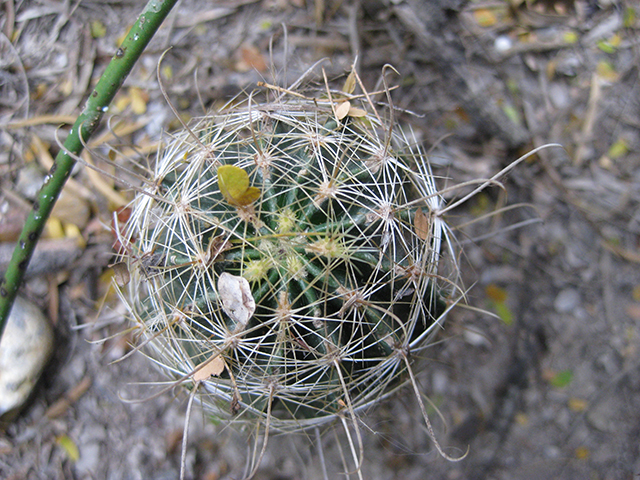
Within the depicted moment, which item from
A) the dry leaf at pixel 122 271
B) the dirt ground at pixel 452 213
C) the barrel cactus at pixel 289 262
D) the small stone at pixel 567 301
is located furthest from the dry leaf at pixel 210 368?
the small stone at pixel 567 301

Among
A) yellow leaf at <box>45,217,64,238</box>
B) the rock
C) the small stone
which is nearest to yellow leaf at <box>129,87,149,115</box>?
yellow leaf at <box>45,217,64,238</box>

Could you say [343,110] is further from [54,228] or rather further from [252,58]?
[54,228]

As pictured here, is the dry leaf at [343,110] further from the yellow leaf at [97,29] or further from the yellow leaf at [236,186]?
the yellow leaf at [97,29]

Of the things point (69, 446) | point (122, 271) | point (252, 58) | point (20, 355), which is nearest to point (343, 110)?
point (122, 271)

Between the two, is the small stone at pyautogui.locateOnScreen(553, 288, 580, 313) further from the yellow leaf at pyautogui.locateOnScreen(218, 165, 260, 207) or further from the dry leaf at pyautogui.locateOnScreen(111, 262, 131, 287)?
the dry leaf at pyautogui.locateOnScreen(111, 262, 131, 287)

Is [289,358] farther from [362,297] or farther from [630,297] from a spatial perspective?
[630,297]

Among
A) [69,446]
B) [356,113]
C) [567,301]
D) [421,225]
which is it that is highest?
[356,113]
